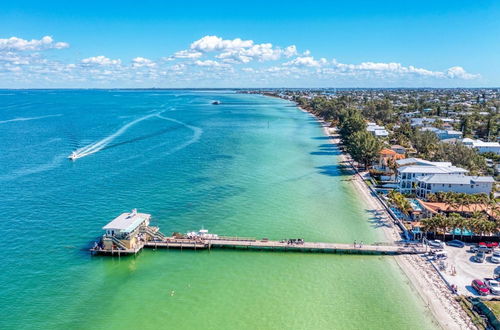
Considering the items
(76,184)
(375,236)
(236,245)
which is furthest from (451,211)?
(76,184)

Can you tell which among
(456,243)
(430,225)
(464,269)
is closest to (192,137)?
(430,225)

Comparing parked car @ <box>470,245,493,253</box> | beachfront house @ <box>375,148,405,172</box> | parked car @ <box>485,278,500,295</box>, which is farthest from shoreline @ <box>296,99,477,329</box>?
beachfront house @ <box>375,148,405,172</box>

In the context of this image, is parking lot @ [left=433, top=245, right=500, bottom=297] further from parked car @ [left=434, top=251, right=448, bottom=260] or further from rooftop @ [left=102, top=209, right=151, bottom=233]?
rooftop @ [left=102, top=209, right=151, bottom=233]

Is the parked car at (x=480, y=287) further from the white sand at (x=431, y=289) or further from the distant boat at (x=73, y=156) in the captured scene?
the distant boat at (x=73, y=156)

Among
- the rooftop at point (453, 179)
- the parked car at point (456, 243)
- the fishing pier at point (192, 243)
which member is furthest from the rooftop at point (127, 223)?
the rooftop at point (453, 179)

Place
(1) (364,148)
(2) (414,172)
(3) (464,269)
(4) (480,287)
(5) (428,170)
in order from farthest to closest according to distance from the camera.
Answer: (1) (364,148), (5) (428,170), (2) (414,172), (3) (464,269), (4) (480,287)

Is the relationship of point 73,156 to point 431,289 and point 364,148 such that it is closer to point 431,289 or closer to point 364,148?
point 364,148

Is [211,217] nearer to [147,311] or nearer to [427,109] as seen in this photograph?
[147,311]
